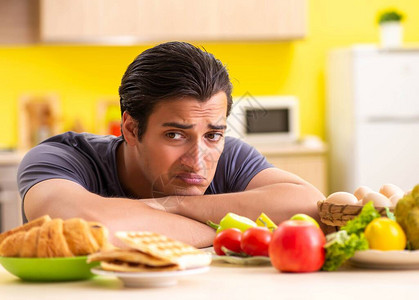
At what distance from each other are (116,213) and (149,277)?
0.66 meters

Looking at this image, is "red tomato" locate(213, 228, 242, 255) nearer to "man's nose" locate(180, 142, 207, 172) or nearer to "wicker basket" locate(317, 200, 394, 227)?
"wicker basket" locate(317, 200, 394, 227)

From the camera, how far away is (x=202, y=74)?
2.13 metres

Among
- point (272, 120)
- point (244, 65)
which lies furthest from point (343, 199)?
point (244, 65)

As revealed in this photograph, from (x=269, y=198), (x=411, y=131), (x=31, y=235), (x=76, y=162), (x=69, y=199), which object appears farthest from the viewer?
(x=411, y=131)

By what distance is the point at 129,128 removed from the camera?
7.52ft

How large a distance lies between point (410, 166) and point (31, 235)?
4458 millimetres

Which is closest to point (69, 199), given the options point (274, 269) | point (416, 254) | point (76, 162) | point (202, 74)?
point (76, 162)

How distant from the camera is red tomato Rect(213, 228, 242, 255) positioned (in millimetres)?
1645

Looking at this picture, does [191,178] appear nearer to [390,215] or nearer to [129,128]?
[129,128]

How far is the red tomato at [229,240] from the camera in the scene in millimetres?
1645

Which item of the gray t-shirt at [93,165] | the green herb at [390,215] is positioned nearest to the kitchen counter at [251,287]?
the green herb at [390,215]

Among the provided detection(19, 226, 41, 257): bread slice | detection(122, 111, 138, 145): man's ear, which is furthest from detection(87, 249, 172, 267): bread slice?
detection(122, 111, 138, 145): man's ear

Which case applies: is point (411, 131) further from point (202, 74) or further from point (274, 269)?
point (274, 269)

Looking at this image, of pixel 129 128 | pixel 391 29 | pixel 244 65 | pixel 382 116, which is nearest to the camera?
pixel 129 128
